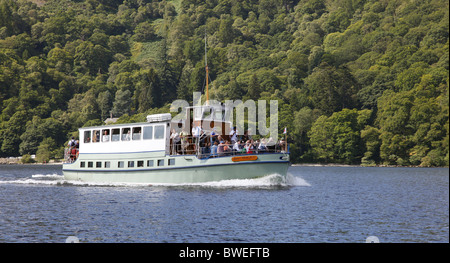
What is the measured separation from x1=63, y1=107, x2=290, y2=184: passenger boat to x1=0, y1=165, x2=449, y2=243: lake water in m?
0.88

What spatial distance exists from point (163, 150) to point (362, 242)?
2288 cm

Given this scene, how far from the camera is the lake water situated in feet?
87.9

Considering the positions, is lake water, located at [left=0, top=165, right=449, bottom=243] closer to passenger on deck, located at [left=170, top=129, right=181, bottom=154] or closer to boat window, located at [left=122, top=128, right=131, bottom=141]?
passenger on deck, located at [left=170, top=129, right=181, bottom=154]

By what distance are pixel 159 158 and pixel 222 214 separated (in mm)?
15046

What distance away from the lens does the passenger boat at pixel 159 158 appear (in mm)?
42875

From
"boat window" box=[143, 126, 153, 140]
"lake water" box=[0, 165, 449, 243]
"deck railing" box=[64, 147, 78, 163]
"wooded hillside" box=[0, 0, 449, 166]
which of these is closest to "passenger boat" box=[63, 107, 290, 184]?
"boat window" box=[143, 126, 153, 140]

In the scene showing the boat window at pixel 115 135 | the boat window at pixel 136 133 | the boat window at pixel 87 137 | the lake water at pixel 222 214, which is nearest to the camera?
the lake water at pixel 222 214

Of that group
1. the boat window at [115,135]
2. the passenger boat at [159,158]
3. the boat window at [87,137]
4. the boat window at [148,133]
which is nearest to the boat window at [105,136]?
the passenger boat at [159,158]

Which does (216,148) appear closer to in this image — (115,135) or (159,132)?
(159,132)

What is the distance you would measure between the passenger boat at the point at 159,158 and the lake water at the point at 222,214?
0.88 metres

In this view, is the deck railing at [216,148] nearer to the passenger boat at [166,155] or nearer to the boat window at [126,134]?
the passenger boat at [166,155]

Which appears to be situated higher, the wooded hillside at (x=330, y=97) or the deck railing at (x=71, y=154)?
the wooded hillside at (x=330, y=97)

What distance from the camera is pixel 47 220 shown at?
3075 cm
